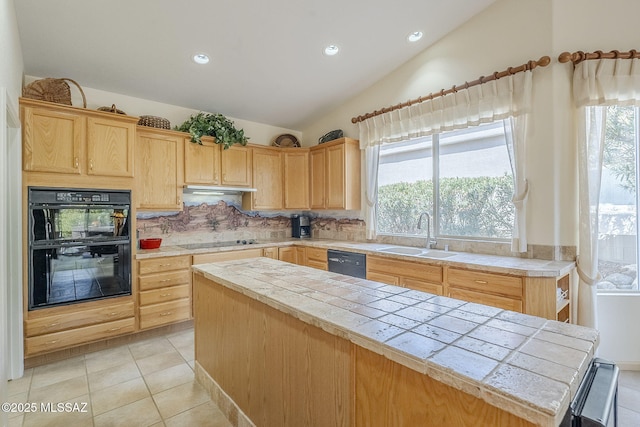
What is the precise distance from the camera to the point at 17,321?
7.81ft

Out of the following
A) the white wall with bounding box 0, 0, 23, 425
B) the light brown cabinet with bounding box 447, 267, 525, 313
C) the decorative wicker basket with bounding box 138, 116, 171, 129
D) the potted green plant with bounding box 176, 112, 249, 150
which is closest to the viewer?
the white wall with bounding box 0, 0, 23, 425

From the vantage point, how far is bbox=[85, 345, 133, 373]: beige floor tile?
2.59m

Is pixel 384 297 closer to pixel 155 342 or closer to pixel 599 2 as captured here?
pixel 155 342

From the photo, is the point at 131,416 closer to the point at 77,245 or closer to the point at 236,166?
the point at 77,245

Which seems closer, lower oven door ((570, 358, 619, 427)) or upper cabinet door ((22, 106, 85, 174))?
lower oven door ((570, 358, 619, 427))

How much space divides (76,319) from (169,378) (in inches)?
43.1

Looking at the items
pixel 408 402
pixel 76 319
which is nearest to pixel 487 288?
pixel 408 402

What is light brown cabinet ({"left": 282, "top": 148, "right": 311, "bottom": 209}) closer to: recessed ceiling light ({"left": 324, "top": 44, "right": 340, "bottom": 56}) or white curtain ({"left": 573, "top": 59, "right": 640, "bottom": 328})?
recessed ceiling light ({"left": 324, "top": 44, "right": 340, "bottom": 56})

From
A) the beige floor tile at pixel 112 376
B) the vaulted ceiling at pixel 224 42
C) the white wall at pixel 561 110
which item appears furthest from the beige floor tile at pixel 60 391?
the white wall at pixel 561 110

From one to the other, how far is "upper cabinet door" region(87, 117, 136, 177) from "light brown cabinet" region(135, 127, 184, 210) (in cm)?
24

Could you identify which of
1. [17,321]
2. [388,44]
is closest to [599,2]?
[388,44]

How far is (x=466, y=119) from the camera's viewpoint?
2959mm

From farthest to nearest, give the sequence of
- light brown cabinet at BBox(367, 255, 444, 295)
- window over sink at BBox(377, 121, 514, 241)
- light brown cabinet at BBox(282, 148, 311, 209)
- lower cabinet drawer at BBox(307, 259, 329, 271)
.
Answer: light brown cabinet at BBox(282, 148, 311, 209) < lower cabinet drawer at BBox(307, 259, 329, 271) < window over sink at BBox(377, 121, 514, 241) < light brown cabinet at BBox(367, 255, 444, 295)

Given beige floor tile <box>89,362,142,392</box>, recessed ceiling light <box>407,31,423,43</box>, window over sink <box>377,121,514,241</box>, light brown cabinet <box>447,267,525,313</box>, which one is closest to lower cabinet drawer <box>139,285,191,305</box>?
beige floor tile <box>89,362,142,392</box>
